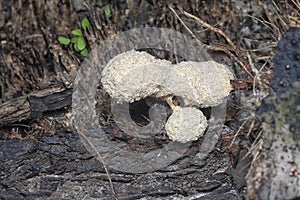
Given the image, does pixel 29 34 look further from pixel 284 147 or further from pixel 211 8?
pixel 284 147

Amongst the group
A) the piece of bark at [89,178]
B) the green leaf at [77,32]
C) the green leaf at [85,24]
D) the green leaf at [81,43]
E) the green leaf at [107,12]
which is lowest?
the piece of bark at [89,178]

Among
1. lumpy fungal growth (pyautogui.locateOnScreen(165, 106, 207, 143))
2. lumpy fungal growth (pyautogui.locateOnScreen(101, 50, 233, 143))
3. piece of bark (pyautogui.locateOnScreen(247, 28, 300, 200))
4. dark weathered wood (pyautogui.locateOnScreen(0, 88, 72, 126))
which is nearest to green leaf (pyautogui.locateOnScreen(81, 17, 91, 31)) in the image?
dark weathered wood (pyautogui.locateOnScreen(0, 88, 72, 126))

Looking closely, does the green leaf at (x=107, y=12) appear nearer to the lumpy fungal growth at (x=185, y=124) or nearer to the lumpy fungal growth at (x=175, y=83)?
the lumpy fungal growth at (x=175, y=83)

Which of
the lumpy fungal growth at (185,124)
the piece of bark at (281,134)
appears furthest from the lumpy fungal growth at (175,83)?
the piece of bark at (281,134)

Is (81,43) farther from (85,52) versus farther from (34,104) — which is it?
(34,104)

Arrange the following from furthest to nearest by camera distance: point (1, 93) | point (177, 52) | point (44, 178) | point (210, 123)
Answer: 1. point (1, 93)
2. point (177, 52)
3. point (210, 123)
4. point (44, 178)

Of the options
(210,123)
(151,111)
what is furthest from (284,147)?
(151,111)
